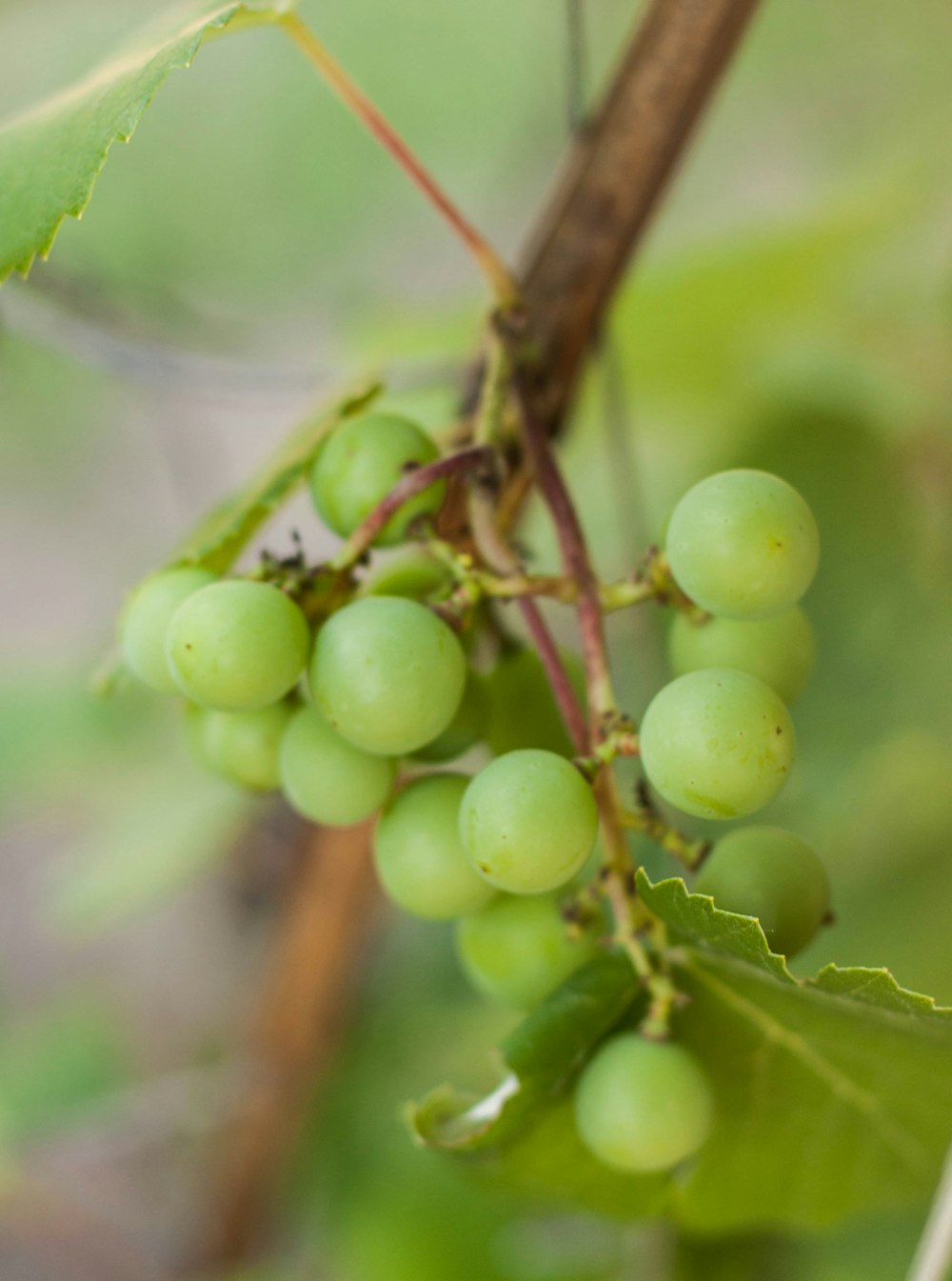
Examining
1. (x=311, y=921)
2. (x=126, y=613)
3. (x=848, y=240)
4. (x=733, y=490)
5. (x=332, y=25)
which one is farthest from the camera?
(x=332, y=25)

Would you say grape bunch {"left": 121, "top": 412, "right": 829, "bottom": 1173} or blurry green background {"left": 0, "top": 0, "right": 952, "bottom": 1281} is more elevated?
grape bunch {"left": 121, "top": 412, "right": 829, "bottom": 1173}

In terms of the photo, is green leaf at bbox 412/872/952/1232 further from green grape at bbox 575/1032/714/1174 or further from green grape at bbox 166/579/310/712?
green grape at bbox 166/579/310/712

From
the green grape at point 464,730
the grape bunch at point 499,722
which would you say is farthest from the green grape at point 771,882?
the green grape at point 464,730

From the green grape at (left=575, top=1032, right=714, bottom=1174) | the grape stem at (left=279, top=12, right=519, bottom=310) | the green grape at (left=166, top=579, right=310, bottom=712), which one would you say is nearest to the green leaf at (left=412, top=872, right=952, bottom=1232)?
the green grape at (left=575, top=1032, right=714, bottom=1174)

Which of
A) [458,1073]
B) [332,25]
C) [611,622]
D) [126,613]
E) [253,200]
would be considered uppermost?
[126,613]

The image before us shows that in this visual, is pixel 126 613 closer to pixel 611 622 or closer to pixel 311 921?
pixel 311 921

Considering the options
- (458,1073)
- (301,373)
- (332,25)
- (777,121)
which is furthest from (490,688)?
(777,121)

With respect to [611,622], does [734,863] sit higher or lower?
higher

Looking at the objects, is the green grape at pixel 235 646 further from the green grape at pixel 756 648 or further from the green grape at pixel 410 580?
the green grape at pixel 756 648
